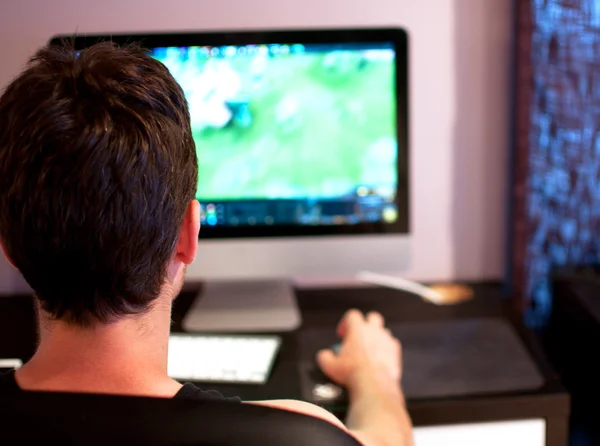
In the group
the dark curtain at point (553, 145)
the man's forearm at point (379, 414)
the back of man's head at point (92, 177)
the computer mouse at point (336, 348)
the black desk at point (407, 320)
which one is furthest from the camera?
Result: the dark curtain at point (553, 145)

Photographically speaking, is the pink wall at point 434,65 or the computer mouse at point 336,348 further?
the pink wall at point 434,65

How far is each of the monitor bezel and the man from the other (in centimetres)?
64

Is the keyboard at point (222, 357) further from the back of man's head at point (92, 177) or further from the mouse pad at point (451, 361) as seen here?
the back of man's head at point (92, 177)

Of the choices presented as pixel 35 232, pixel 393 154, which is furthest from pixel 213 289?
pixel 35 232

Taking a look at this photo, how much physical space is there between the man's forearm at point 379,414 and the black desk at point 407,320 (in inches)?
2.7

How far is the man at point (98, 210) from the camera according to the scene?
1.88ft

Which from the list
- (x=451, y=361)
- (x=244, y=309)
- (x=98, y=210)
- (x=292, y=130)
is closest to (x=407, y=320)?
(x=451, y=361)

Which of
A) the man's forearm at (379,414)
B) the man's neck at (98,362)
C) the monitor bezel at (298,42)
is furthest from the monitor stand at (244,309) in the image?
the man's neck at (98,362)

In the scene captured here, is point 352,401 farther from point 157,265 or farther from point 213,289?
point 213,289

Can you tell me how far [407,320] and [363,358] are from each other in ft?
1.04

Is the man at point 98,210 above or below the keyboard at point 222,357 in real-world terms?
above

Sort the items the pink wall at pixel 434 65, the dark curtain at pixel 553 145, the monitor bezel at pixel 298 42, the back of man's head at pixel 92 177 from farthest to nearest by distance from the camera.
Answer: the pink wall at pixel 434 65 → the dark curtain at pixel 553 145 → the monitor bezel at pixel 298 42 → the back of man's head at pixel 92 177

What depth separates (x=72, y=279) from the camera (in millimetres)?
627

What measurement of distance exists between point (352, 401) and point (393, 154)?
22.1 inches
